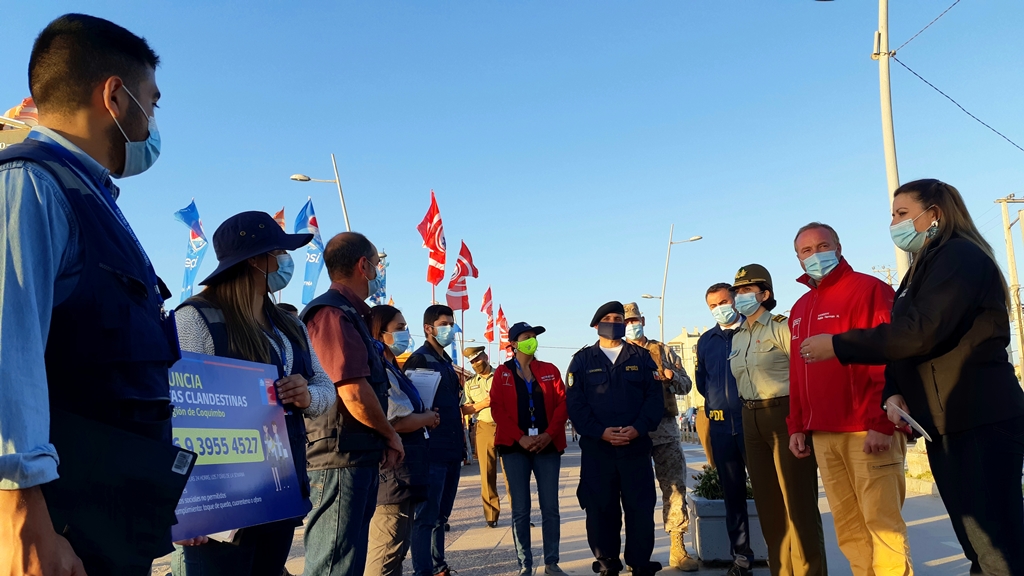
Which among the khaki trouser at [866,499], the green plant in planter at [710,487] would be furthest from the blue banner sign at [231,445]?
the green plant in planter at [710,487]

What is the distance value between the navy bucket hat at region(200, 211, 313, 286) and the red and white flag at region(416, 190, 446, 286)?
17.0 meters

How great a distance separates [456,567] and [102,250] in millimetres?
5978

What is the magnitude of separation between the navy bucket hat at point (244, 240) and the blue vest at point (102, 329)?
4.22 feet

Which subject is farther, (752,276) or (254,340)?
(752,276)

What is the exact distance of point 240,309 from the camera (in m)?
3.13

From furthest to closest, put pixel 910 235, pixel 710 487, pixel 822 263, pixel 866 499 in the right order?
pixel 710 487
pixel 822 263
pixel 866 499
pixel 910 235

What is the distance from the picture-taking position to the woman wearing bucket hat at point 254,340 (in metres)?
2.82

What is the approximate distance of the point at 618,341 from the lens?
7.03 m

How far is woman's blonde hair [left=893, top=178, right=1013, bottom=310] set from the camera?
364 cm

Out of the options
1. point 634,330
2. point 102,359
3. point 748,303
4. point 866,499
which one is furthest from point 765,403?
point 102,359

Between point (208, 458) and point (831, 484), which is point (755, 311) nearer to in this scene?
point (831, 484)

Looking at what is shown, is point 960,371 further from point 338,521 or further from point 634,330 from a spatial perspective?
point 634,330

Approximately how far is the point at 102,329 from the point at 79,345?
0.18ft

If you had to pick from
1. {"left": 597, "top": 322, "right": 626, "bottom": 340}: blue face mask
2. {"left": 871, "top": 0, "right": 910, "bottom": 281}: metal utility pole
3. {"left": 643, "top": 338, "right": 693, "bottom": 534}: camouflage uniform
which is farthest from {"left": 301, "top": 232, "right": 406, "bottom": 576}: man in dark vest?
{"left": 871, "top": 0, "right": 910, "bottom": 281}: metal utility pole
